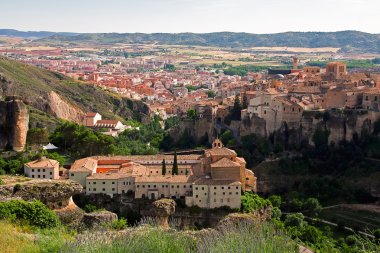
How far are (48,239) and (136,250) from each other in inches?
126

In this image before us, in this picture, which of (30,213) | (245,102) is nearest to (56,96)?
(245,102)

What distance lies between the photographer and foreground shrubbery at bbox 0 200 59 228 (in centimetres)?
1895

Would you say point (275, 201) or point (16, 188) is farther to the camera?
point (275, 201)

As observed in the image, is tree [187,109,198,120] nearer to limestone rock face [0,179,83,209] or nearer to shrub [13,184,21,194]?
limestone rock face [0,179,83,209]

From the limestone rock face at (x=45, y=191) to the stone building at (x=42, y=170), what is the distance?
255 inches

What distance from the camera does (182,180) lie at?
30.3 m

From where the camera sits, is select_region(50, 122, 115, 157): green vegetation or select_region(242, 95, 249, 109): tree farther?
select_region(242, 95, 249, 109): tree

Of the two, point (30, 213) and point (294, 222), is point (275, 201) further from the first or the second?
point (30, 213)

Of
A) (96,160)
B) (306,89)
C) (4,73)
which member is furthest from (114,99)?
(96,160)

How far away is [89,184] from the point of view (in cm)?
3061

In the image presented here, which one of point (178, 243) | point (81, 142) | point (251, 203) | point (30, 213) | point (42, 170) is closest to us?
point (178, 243)

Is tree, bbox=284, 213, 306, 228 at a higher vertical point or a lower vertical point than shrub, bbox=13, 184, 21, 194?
lower

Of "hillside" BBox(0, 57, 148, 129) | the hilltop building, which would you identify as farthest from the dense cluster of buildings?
"hillside" BBox(0, 57, 148, 129)

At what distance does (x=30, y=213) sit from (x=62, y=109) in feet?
170
